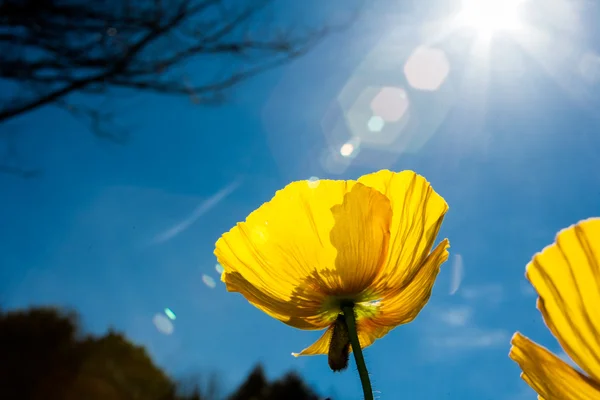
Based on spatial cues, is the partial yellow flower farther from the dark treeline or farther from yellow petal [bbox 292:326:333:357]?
the dark treeline

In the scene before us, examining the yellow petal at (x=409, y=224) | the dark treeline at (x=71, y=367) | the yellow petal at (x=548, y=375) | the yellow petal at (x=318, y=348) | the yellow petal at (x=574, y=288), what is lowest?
the yellow petal at (x=548, y=375)

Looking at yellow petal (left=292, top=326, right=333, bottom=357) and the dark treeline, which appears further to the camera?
the dark treeline

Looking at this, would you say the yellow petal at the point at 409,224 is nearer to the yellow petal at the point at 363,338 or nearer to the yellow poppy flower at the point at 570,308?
the yellow petal at the point at 363,338

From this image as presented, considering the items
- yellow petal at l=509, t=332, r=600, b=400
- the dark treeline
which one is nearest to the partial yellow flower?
yellow petal at l=509, t=332, r=600, b=400

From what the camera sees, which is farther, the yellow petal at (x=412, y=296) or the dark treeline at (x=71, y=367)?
the dark treeline at (x=71, y=367)

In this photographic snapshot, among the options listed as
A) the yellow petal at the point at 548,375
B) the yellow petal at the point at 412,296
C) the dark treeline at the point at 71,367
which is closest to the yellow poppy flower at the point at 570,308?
the yellow petal at the point at 548,375

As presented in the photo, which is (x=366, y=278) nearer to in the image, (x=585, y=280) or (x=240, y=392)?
(x=585, y=280)

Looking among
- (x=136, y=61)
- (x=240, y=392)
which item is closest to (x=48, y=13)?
(x=136, y=61)

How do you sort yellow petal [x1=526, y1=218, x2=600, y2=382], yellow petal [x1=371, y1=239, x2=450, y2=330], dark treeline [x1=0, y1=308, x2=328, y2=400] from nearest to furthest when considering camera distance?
yellow petal [x1=526, y1=218, x2=600, y2=382], yellow petal [x1=371, y1=239, x2=450, y2=330], dark treeline [x1=0, y1=308, x2=328, y2=400]
